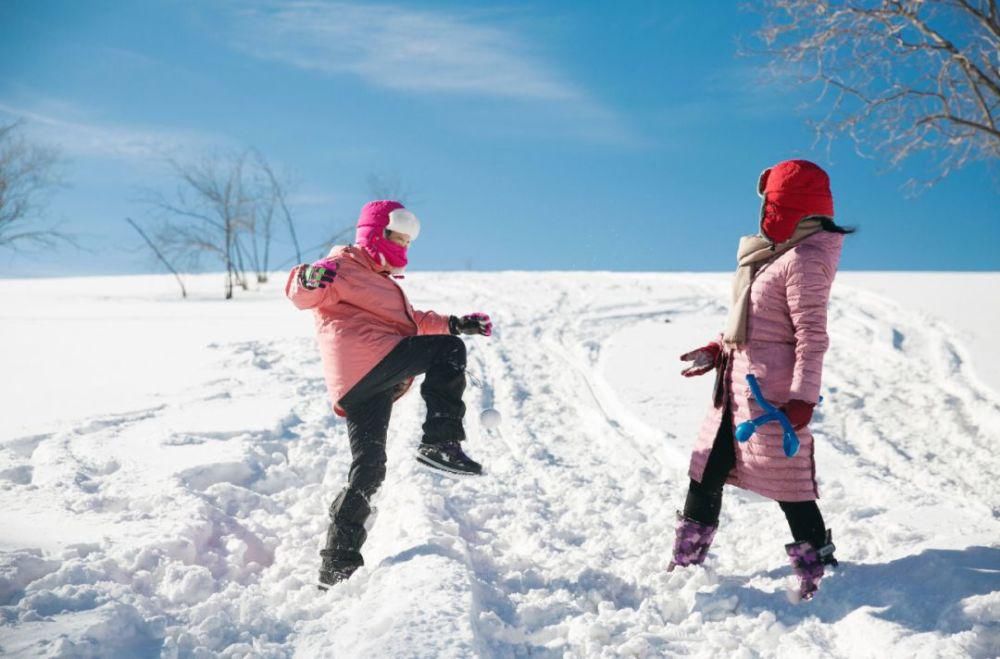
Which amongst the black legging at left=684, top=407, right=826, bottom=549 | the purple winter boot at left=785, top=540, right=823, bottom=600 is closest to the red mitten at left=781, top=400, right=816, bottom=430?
the black legging at left=684, top=407, right=826, bottom=549

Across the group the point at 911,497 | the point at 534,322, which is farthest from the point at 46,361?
the point at 911,497

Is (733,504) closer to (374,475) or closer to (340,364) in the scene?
(374,475)

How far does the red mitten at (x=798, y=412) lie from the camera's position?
107 inches

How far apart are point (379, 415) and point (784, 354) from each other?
1842mm

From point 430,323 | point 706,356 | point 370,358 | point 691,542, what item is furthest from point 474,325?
point 691,542

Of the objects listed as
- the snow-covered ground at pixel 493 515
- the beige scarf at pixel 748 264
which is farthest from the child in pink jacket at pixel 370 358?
the beige scarf at pixel 748 264

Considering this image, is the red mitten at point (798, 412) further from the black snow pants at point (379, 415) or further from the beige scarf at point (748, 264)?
the black snow pants at point (379, 415)

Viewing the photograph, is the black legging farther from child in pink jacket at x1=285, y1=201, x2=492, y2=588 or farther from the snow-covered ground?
child in pink jacket at x1=285, y1=201, x2=492, y2=588

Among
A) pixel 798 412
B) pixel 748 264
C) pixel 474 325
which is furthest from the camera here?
pixel 474 325

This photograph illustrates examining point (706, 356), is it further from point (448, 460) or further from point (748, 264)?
point (448, 460)

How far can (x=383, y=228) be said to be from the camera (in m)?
3.58

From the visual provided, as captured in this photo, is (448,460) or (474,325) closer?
(448,460)

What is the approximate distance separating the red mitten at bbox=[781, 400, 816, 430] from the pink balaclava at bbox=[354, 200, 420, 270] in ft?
6.42

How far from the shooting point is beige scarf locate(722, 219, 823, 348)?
2895mm
